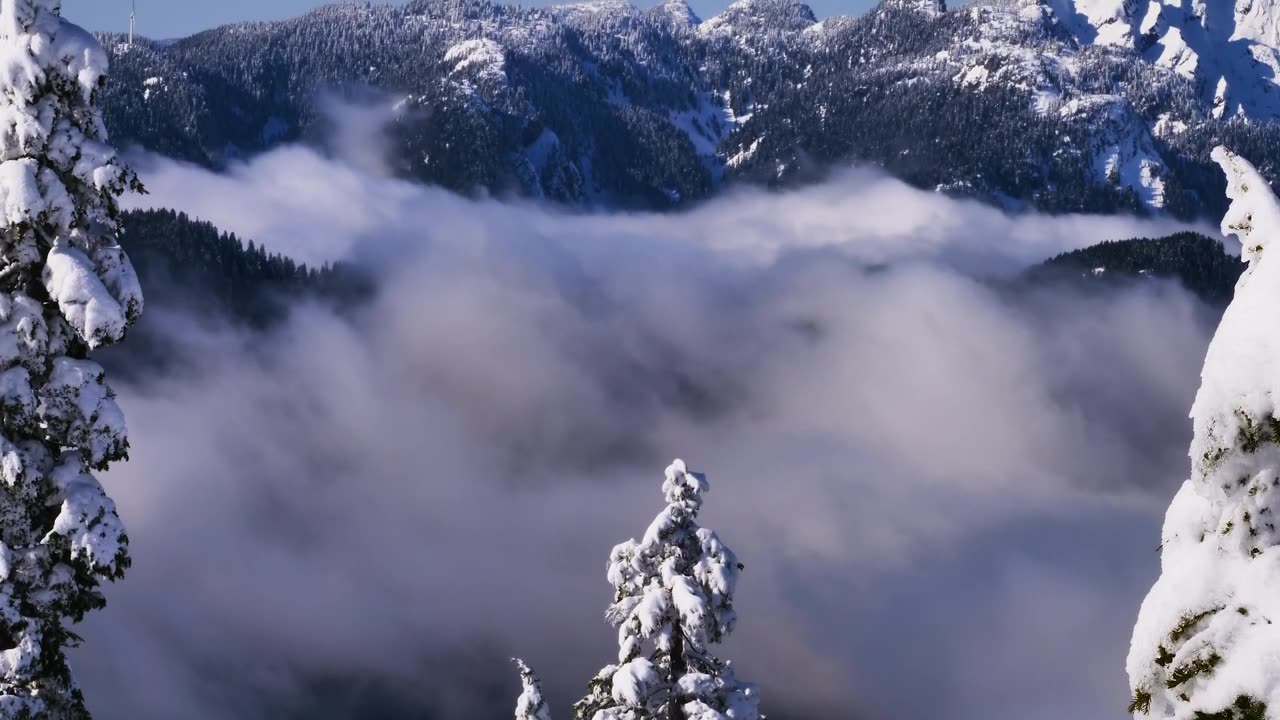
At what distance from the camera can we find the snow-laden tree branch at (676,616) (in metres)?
23.4

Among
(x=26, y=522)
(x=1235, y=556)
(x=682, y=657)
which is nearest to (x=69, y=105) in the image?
(x=26, y=522)

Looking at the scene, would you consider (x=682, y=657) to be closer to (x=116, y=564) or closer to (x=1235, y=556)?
(x=116, y=564)

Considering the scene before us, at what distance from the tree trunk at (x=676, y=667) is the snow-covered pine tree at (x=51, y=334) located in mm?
9899

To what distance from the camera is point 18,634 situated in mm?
17672

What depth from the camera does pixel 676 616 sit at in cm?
2366

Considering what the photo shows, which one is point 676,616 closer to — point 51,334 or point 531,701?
point 51,334

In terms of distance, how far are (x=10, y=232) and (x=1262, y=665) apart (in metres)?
15.6

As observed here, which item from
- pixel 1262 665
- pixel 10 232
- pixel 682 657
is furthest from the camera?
pixel 682 657

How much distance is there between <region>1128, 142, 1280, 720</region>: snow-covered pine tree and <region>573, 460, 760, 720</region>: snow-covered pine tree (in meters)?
14.7

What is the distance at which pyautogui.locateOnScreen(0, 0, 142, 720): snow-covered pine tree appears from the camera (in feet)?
56.9

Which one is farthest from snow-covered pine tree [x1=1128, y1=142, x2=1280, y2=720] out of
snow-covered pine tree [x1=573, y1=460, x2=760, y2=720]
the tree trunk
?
the tree trunk

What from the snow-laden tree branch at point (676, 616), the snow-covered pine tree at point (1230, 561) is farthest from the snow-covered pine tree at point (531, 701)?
the snow-covered pine tree at point (1230, 561)

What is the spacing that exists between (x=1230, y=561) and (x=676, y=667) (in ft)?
56.0

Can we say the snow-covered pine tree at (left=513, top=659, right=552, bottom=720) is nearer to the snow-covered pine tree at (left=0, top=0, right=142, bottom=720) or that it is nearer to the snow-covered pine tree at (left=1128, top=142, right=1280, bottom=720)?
the snow-covered pine tree at (left=0, top=0, right=142, bottom=720)
